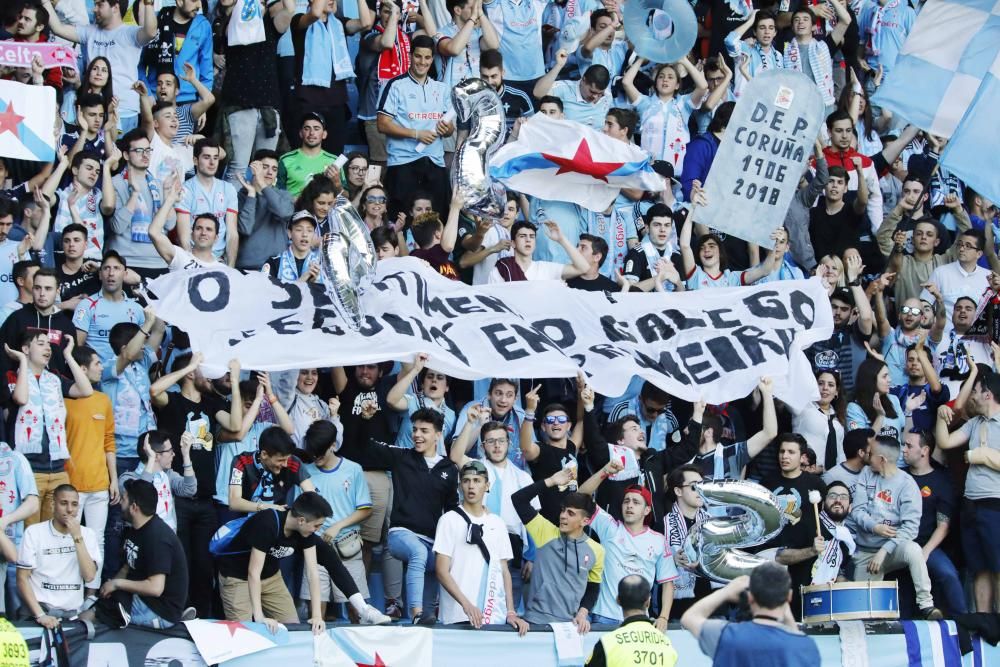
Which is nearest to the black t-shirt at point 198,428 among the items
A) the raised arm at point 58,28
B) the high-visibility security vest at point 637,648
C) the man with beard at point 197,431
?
the man with beard at point 197,431

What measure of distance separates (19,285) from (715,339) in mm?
5044

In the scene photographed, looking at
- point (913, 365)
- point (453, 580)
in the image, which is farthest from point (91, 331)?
point (913, 365)

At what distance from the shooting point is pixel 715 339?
46.2ft

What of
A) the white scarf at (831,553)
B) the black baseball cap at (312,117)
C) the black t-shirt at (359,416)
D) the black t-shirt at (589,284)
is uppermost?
the black baseball cap at (312,117)

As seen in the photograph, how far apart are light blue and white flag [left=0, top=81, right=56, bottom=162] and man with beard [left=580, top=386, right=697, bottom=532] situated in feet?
14.9

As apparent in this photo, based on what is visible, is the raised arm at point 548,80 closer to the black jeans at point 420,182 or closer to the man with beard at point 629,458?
the black jeans at point 420,182

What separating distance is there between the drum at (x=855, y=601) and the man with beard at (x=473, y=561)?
6.80 ft

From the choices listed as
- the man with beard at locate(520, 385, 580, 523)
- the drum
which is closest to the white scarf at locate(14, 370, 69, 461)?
the man with beard at locate(520, 385, 580, 523)

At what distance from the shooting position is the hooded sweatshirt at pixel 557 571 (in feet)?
41.3

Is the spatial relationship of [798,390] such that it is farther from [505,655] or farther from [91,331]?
[91,331]

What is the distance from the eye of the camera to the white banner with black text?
42.4 feet

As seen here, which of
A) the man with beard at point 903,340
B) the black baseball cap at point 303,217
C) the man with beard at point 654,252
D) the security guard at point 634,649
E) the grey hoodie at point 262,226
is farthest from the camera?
the man with beard at point 903,340

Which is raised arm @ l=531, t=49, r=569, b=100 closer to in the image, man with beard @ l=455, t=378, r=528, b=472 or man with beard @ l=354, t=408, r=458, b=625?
man with beard @ l=455, t=378, r=528, b=472

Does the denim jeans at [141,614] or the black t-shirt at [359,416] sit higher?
the black t-shirt at [359,416]
